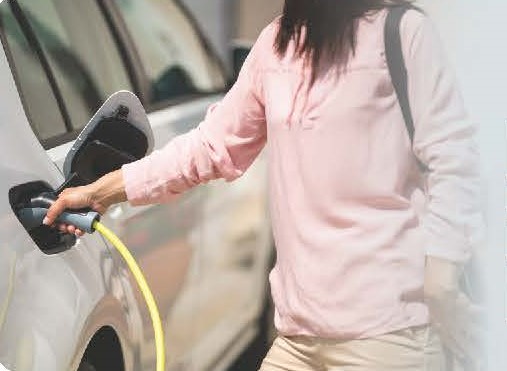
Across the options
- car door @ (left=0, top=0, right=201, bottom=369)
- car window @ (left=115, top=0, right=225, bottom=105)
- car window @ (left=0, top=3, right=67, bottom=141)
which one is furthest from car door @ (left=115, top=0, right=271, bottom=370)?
car window @ (left=0, top=3, right=67, bottom=141)

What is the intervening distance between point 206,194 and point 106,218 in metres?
0.72

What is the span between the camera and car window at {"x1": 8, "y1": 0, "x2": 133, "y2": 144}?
2.41 meters

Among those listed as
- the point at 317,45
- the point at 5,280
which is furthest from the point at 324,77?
the point at 5,280

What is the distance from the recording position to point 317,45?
6.73 ft

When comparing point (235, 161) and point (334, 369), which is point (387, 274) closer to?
point (334, 369)

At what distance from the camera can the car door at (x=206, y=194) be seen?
2945 millimetres

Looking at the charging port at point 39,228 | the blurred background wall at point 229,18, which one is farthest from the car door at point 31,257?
the blurred background wall at point 229,18

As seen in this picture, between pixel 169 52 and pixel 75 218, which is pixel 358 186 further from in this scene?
pixel 169 52

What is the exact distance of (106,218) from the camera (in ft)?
7.80

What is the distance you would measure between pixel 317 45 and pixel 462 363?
69cm

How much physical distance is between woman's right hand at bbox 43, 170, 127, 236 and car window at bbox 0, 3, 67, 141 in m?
0.13

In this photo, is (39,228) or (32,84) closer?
(39,228)

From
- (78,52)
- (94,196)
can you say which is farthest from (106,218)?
(78,52)

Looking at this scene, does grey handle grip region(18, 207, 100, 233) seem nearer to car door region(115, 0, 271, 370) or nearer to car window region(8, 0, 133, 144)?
car window region(8, 0, 133, 144)
